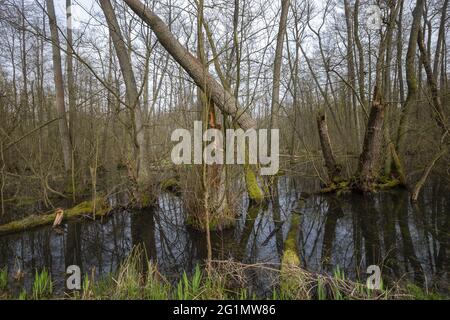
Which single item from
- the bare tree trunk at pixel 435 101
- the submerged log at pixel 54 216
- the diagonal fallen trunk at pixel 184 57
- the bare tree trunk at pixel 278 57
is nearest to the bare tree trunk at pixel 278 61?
the bare tree trunk at pixel 278 57

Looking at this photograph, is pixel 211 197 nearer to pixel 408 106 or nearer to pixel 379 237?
pixel 379 237

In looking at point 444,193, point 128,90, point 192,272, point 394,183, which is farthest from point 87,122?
point 444,193

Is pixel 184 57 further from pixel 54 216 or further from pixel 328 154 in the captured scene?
pixel 328 154

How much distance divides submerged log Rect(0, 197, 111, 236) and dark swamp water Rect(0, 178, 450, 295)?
20 centimetres

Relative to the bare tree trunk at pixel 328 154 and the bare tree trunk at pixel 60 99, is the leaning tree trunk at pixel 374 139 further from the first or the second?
the bare tree trunk at pixel 60 99

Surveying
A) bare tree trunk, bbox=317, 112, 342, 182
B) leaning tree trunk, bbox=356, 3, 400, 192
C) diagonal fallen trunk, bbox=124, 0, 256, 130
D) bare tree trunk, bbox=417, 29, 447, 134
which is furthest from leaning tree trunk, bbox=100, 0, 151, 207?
bare tree trunk, bbox=417, 29, 447, 134

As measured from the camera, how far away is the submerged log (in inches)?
216

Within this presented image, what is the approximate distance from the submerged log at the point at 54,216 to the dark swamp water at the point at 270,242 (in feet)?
0.65

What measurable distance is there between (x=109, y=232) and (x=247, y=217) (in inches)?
124

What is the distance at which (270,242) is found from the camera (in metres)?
4.95

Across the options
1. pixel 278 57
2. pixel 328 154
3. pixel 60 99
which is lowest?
pixel 328 154

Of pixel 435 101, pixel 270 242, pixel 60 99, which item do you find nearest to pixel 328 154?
pixel 435 101

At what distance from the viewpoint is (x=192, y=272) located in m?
3.83

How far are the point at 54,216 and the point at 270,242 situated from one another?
4.97m
